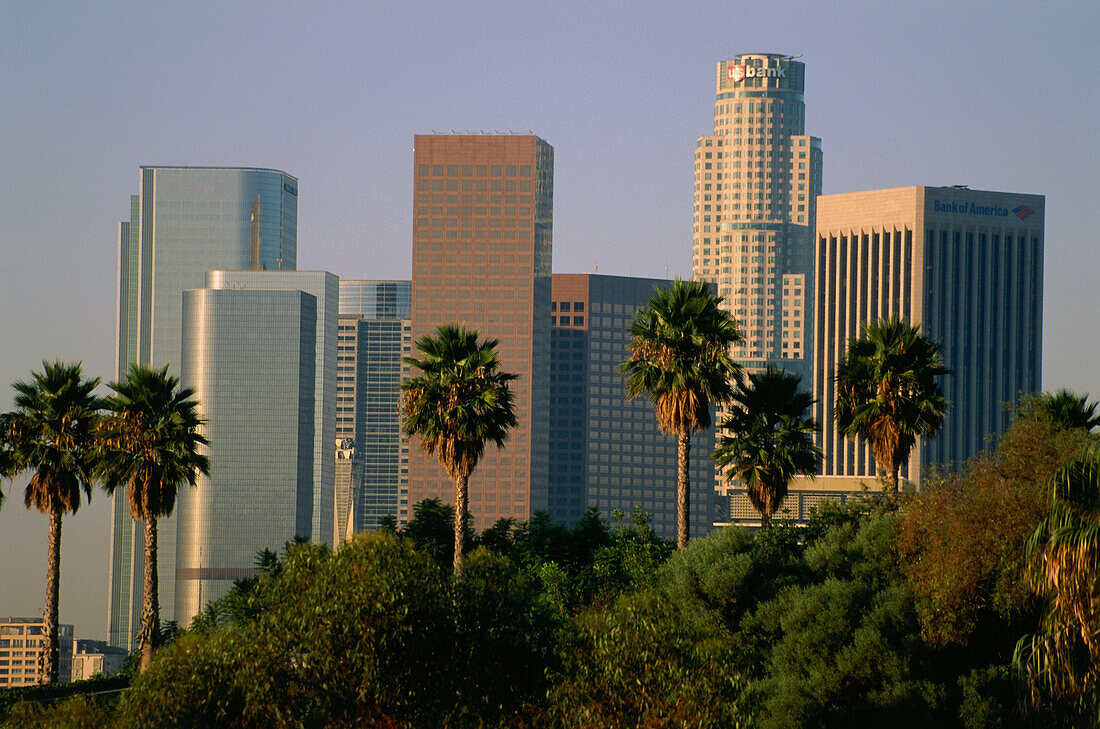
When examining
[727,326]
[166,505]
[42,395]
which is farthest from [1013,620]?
[42,395]

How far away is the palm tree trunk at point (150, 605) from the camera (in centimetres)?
6081

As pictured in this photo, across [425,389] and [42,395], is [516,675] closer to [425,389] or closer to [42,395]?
[425,389]

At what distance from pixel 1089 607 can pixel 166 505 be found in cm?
4538

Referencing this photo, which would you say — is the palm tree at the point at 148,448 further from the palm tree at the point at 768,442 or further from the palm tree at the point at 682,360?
the palm tree at the point at 768,442

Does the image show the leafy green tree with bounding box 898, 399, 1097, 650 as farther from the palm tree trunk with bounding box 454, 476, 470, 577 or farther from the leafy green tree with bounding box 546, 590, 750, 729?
the palm tree trunk with bounding box 454, 476, 470, 577

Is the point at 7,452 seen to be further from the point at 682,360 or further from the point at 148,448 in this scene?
the point at 682,360

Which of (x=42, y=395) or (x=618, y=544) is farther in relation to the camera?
(x=618, y=544)

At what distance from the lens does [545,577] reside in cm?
6059

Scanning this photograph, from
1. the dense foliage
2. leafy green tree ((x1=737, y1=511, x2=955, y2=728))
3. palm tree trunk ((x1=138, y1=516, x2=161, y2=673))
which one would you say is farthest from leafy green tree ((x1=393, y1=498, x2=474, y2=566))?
leafy green tree ((x1=737, y1=511, x2=955, y2=728))

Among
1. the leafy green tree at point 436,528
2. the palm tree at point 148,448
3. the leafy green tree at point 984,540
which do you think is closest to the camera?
the leafy green tree at point 984,540

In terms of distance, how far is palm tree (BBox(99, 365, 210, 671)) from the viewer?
6044cm

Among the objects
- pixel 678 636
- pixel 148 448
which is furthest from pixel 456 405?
pixel 678 636

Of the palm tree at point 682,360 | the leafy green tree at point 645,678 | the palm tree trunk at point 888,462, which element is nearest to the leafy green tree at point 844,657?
the leafy green tree at point 645,678

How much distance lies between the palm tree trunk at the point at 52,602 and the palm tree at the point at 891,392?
3663 cm
